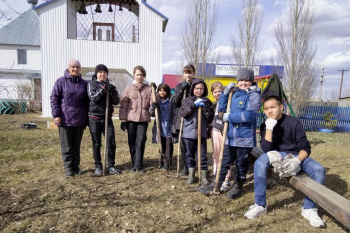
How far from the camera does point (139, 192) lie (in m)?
4.01

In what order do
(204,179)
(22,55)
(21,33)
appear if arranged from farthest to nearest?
(21,33)
(22,55)
(204,179)

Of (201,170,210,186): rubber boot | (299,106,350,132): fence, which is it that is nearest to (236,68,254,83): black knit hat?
(201,170,210,186): rubber boot

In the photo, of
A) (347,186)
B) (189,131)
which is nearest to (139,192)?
(189,131)

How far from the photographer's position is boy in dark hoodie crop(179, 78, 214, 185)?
423 cm

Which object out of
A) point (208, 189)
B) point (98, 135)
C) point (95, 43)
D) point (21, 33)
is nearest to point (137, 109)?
point (98, 135)

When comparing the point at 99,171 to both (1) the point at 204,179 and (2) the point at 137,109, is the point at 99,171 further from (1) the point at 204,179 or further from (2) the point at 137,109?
(1) the point at 204,179

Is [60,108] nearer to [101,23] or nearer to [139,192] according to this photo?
[139,192]

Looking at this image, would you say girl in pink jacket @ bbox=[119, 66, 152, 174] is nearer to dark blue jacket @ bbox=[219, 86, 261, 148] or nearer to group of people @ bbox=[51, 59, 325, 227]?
group of people @ bbox=[51, 59, 325, 227]

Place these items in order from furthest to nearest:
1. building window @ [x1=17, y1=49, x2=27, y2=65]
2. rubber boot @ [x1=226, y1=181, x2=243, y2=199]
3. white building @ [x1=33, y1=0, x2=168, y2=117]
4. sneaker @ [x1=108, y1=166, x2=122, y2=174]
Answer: building window @ [x1=17, y1=49, x2=27, y2=65]
white building @ [x1=33, y1=0, x2=168, y2=117]
sneaker @ [x1=108, y1=166, x2=122, y2=174]
rubber boot @ [x1=226, y1=181, x2=243, y2=199]

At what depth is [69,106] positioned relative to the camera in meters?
4.38

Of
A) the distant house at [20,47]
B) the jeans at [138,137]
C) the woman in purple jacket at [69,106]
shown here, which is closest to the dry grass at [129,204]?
the jeans at [138,137]

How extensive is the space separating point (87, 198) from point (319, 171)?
327 cm

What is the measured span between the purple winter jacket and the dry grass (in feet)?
3.66

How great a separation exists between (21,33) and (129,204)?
3376cm
